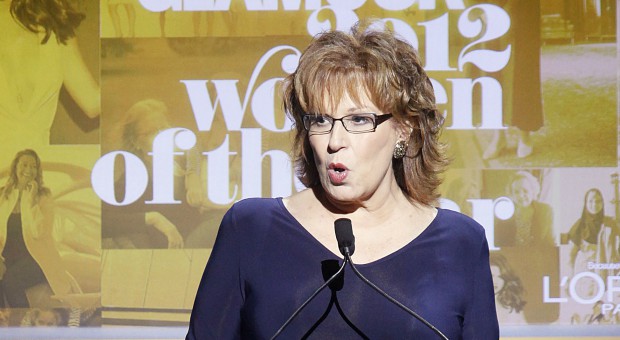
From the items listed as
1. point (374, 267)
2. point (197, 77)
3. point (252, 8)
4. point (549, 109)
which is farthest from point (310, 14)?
point (374, 267)

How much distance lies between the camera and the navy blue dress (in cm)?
166

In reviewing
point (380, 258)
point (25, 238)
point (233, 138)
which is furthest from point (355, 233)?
point (25, 238)

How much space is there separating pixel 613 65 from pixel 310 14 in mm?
1217

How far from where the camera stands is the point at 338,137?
65.0 inches

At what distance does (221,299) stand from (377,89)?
511 mm

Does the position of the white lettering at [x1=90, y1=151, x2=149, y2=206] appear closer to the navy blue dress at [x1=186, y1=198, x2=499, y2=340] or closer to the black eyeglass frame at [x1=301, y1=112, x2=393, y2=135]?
the navy blue dress at [x1=186, y1=198, x2=499, y2=340]

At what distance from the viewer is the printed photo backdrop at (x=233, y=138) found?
11.3 feet

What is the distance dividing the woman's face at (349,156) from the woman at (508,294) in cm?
185

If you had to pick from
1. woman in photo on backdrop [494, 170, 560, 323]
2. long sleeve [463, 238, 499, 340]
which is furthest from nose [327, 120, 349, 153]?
woman in photo on backdrop [494, 170, 560, 323]

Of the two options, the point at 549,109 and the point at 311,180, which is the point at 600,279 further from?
the point at 311,180

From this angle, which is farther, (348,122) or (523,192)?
(523,192)

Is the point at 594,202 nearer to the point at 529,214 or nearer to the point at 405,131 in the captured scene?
the point at 529,214

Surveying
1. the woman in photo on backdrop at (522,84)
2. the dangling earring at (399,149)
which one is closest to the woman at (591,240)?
the woman in photo on backdrop at (522,84)

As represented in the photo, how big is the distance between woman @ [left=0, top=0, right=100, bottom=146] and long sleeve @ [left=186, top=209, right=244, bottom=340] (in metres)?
1.89
